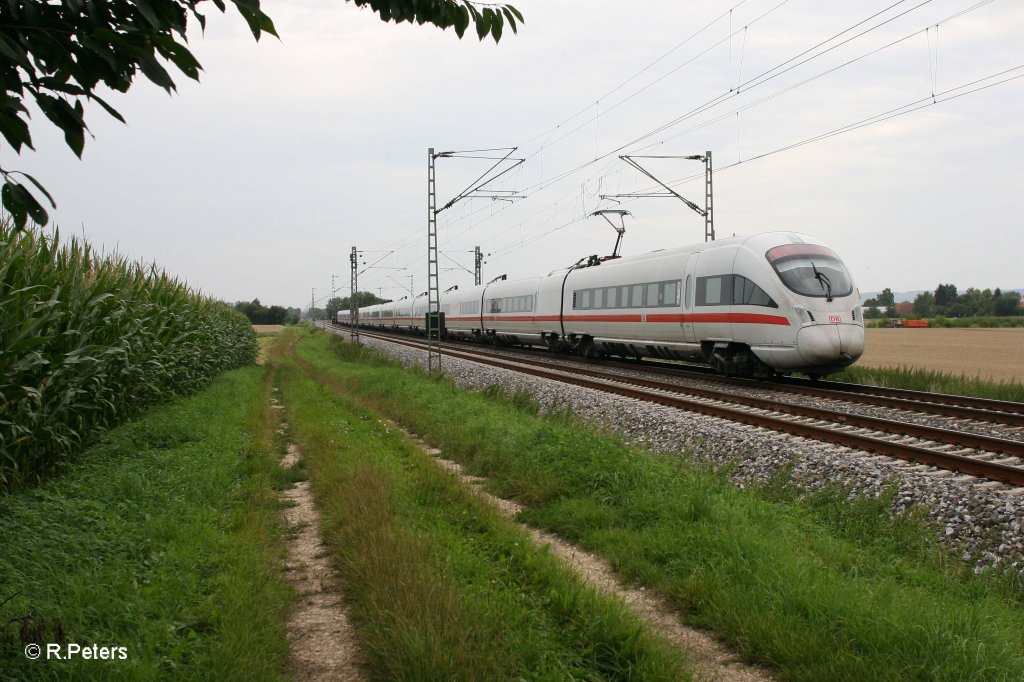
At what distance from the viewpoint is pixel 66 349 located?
752cm

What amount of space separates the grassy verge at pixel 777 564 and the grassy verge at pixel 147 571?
255 centimetres

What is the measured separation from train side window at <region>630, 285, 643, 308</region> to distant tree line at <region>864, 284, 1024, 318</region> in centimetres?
8199

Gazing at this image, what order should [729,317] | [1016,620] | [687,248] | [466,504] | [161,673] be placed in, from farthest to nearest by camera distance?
[687,248] → [729,317] → [466,504] → [1016,620] → [161,673]

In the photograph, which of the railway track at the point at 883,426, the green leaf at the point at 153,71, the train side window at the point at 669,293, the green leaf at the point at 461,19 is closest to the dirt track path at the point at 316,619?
the green leaf at the point at 153,71

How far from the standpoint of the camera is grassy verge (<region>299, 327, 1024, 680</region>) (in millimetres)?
3707

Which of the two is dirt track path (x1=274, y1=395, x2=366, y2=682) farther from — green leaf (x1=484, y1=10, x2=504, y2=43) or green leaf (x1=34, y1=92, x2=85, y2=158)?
green leaf (x1=484, y1=10, x2=504, y2=43)

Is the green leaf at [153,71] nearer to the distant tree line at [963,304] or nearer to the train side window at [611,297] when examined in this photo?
the train side window at [611,297]

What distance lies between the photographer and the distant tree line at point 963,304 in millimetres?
95562

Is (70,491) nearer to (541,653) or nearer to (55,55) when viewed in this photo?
(541,653)

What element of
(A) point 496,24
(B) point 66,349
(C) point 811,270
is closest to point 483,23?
(A) point 496,24

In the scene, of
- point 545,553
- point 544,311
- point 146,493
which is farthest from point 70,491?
point 544,311

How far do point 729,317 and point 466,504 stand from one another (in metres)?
10.8

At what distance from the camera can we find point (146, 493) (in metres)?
6.30

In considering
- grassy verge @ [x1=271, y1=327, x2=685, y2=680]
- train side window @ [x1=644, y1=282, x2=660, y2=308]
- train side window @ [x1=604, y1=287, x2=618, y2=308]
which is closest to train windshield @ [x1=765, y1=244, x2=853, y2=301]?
train side window @ [x1=644, y1=282, x2=660, y2=308]
